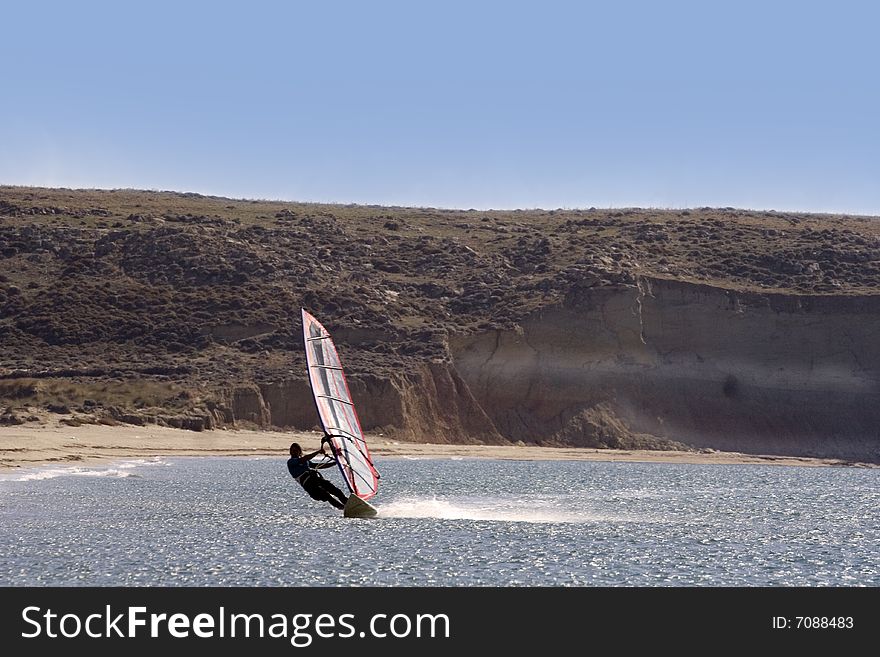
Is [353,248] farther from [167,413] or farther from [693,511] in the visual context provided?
[693,511]

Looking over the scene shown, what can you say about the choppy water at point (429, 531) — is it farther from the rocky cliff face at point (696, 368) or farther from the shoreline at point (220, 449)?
the rocky cliff face at point (696, 368)

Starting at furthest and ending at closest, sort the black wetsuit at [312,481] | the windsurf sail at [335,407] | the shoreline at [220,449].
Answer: the shoreline at [220,449] < the windsurf sail at [335,407] < the black wetsuit at [312,481]

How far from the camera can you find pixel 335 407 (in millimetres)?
28375

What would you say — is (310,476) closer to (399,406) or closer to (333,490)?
(333,490)

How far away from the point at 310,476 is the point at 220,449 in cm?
2597

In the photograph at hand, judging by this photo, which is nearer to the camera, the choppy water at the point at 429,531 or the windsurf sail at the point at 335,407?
the choppy water at the point at 429,531

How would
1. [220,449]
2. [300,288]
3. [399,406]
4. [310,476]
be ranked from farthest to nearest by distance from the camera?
1. [300,288]
2. [399,406]
3. [220,449]
4. [310,476]

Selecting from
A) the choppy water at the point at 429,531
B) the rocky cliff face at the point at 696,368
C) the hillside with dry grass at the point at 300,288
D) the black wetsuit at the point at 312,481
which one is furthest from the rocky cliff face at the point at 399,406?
the black wetsuit at the point at 312,481

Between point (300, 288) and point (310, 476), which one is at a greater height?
point (300, 288)

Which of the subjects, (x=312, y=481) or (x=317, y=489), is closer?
(x=312, y=481)

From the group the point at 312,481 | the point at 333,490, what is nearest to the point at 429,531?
the point at 333,490

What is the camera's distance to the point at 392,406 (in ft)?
195

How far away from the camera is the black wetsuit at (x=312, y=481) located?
26609 millimetres
